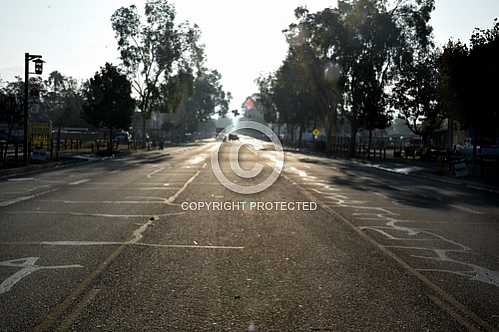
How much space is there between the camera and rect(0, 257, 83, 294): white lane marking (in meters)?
6.34

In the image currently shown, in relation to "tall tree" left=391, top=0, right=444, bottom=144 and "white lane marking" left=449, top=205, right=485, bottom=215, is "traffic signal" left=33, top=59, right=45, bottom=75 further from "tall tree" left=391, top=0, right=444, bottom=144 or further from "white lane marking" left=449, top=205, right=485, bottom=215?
"tall tree" left=391, top=0, right=444, bottom=144

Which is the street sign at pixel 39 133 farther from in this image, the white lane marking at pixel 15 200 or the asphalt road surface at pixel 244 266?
the asphalt road surface at pixel 244 266

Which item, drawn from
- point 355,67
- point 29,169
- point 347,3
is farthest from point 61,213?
point 347,3

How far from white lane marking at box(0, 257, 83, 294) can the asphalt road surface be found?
0.02 meters

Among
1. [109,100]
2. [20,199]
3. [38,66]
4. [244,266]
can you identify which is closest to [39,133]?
[38,66]

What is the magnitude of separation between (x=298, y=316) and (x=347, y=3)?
54456 millimetres

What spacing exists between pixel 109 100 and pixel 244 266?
4914 cm

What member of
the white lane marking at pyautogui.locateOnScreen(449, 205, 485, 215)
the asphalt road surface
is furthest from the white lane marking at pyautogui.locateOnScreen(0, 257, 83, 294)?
the white lane marking at pyautogui.locateOnScreen(449, 205, 485, 215)

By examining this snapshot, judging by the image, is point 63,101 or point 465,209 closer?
point 465,209

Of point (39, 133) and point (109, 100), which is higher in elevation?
point (109, 100)

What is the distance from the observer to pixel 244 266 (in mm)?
7449

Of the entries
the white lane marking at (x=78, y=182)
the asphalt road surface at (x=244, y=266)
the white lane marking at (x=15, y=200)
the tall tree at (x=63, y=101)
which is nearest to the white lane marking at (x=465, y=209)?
the asphalt road surface at (x=244, y=266)

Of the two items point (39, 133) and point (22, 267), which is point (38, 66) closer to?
point (39, 133)

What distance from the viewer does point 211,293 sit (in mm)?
6152
